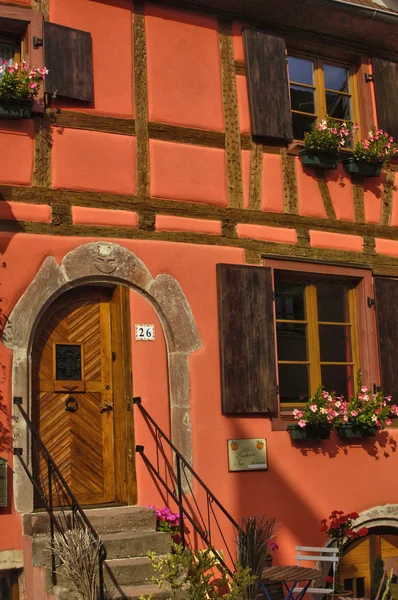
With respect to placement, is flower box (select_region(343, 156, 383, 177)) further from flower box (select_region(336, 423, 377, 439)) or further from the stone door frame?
flower box (select_region(336, 423, 377, 439))

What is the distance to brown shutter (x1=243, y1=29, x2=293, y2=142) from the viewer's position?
9148mm

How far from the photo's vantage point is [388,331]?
9.38 metres

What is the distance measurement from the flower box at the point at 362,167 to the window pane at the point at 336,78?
92 cm

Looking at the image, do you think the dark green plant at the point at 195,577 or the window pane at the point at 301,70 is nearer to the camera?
the dark green plant at the point at 195,577

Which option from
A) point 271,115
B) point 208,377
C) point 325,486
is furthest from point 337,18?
point 325,486

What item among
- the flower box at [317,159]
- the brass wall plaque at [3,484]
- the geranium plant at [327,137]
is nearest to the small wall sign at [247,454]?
the brass wall plaque at [3,484]

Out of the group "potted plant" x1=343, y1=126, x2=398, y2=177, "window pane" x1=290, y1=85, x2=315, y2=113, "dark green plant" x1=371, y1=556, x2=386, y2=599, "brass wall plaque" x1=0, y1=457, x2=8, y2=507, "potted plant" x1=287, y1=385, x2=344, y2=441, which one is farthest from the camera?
"window pane" x1=290, y1=85, x2=315, y2=113

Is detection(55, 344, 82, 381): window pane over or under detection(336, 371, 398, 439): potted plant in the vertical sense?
over

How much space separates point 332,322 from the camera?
9297 millimetres

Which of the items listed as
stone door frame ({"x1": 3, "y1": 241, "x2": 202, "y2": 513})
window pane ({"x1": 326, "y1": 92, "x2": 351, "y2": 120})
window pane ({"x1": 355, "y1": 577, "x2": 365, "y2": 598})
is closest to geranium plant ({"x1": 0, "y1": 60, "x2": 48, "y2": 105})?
stone door frame ({"x1": 3, "y1": 241, "x2": 202, "y2": 513})

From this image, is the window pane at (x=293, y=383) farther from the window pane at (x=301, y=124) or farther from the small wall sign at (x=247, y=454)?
the window pane at (x=301, y=124)

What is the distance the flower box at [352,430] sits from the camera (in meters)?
8.84

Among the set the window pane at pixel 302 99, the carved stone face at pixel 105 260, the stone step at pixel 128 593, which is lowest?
the stone step at pixel 128 593

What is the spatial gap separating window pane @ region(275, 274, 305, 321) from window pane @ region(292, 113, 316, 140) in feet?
4.96
